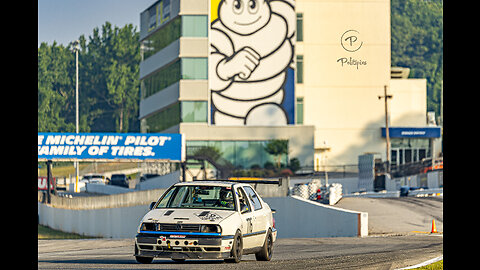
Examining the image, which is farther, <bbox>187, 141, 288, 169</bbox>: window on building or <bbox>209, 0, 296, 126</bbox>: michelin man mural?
<bbox>209, 0, 296, 126</bbox>: michelin man mural

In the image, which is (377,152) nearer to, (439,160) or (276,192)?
(439,160)

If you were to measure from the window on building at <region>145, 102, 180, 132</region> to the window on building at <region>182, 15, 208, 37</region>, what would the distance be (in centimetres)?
659

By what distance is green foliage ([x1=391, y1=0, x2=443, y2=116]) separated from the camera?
15150 centimetres

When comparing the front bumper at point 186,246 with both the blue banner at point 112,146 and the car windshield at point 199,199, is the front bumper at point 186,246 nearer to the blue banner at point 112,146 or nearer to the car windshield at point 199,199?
the car windshield at point 199,199

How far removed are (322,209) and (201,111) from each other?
4388cm

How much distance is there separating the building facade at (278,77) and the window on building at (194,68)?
9 cm

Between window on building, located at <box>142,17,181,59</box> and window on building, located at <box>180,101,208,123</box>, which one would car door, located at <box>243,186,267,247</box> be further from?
window on building, located at <box>142,17,181,59</box>

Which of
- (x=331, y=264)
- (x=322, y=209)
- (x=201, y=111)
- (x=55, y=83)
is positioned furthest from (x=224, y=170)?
(x=55, y=83)

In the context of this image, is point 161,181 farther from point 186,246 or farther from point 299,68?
point 186,246

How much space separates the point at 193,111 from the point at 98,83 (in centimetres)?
7612

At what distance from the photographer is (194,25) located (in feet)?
265

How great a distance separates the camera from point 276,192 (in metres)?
42.7

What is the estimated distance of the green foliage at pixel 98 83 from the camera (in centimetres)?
15025

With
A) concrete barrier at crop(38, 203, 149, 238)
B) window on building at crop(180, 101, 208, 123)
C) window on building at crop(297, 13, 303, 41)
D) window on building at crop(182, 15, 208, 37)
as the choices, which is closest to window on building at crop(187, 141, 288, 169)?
window on building at crop(180, 101, 208, 123)
